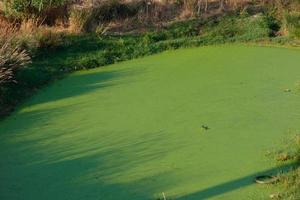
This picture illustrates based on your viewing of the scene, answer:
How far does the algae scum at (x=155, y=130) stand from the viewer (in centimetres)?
585

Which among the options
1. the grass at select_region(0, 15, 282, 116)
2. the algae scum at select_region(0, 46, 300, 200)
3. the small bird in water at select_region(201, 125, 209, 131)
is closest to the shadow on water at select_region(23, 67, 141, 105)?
the algae scum at select_region(0, 46, 300, 200)

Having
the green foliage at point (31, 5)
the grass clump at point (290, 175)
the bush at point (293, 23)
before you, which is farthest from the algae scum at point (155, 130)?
the green foliage at point (31, 5)

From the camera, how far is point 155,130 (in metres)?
7.28

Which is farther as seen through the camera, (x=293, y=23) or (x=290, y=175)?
(x=293, y=23)

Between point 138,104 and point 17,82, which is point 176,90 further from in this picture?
point 17,82

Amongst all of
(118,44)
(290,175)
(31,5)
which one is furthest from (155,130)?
(31,5)

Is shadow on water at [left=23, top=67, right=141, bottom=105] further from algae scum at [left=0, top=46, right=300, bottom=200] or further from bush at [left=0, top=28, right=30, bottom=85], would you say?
bush at [left=0, top=28, right=30, bottom=85]

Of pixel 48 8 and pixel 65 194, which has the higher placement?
pixel 48 8

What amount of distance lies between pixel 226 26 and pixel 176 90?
4391mm

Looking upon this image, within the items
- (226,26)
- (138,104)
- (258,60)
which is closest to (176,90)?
(138,104)

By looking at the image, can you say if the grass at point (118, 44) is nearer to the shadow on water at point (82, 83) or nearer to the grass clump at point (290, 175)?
the shadow on water at point (82, 83)

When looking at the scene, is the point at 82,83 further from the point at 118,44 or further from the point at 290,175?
the point at 290,175

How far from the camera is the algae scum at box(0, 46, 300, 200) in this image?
19.2ft

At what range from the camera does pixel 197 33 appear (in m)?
12.7
